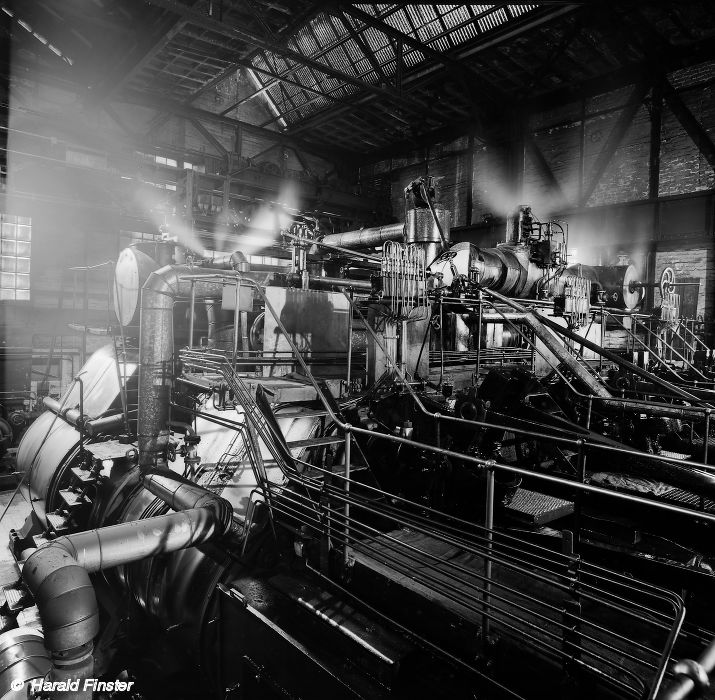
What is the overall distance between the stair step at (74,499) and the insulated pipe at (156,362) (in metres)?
1.24

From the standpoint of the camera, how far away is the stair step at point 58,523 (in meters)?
7.23

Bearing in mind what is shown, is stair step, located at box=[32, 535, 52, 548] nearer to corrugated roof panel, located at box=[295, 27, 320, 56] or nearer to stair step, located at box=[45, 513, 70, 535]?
stair step, located at box=[45, 513, 70, 535]

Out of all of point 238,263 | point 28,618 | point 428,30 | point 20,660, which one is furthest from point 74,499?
point 428,30

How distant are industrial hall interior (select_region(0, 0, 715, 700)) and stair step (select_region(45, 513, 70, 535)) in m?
0.36

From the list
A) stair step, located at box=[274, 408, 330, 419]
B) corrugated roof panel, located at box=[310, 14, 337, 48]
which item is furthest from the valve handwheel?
corrugated roof panel, located at box=[310, 14, 337, 48]

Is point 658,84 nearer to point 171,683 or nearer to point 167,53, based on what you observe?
point 167,53

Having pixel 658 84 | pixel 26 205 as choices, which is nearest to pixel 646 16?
pixel 658 84

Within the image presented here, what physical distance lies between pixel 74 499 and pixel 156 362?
2.54 m

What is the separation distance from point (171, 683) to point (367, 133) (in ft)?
67.9

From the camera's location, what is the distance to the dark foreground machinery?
312cm

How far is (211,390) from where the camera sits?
6.25 meters

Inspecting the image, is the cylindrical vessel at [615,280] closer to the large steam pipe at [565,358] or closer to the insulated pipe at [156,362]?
the large steam pipe at [565,358]

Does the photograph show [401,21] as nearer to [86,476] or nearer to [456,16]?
[456,16]

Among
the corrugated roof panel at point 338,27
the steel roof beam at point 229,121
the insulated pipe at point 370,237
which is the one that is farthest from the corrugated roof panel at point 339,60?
the insulated pipe at point 370,237
